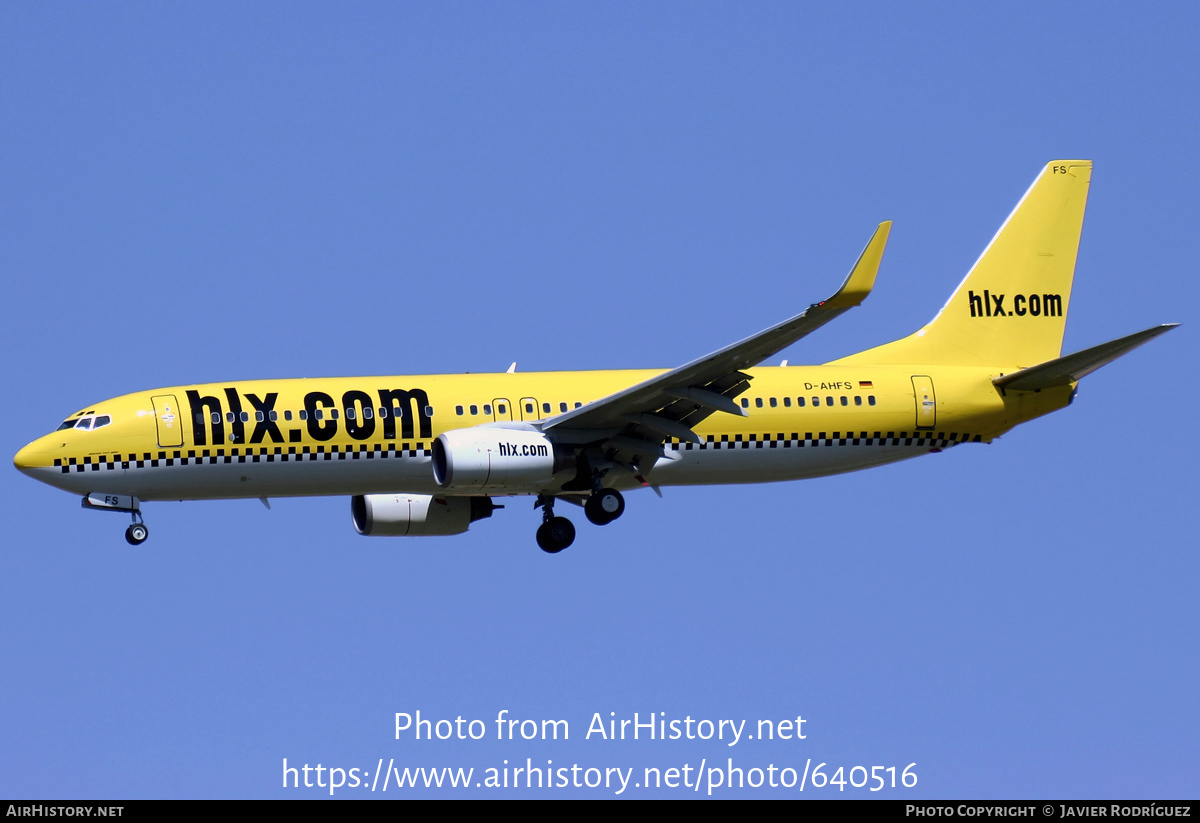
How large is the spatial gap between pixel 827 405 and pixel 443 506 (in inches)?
382

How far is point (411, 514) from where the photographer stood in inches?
1833

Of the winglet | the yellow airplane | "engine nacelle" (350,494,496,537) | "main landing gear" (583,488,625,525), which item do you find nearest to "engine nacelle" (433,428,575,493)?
the yellow airplane

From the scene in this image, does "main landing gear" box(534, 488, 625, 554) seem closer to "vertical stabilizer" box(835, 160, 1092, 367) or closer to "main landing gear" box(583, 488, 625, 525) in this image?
"main landing gear" box(583, 488, 625, 525)

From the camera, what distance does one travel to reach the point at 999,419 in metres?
46.5

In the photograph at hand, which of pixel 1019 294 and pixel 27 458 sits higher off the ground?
pixel 1019 294

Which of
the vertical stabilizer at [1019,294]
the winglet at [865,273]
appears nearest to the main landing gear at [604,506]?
the vertical stabilizer at [1019,294]

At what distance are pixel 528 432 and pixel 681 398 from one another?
3.60 metres

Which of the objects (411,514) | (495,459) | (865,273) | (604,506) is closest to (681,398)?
(604,506)

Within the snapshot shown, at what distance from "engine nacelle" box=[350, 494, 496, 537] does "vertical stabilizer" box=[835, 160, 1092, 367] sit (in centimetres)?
1077

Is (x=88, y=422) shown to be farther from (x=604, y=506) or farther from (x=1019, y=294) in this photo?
(x=1019, y=294)

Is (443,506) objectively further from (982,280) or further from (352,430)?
(982,280)

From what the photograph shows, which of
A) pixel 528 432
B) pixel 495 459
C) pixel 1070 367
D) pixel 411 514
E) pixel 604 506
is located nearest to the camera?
pixel 495 459
